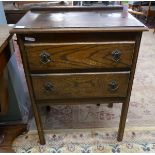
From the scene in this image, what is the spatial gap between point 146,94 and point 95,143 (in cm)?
74

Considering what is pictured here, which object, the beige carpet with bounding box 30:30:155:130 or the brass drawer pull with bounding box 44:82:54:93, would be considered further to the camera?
the beige carpet with bounding box 30:30:155:130

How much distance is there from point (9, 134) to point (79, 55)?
809mm

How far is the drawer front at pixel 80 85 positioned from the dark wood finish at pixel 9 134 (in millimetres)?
427

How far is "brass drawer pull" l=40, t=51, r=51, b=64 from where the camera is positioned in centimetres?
94

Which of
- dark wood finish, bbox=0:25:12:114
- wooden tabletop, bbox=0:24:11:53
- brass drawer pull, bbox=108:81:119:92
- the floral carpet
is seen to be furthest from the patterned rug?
wooden tabletop, bbox=0:24:11:53

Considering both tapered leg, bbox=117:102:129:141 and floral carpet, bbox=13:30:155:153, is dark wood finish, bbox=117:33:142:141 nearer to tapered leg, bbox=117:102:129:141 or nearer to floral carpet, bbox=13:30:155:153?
tapered leg, bbox=117:102:129:141

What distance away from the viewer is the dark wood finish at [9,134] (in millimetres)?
1280

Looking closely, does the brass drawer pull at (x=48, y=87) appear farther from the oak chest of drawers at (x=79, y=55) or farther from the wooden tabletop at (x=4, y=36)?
the wooden tabletop at (x=4, y=36)

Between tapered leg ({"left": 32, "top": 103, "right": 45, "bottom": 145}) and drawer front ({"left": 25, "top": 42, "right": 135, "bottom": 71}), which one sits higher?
drawer front ({"left": 25, "top": 42, "right": 135, "bottom": 71})

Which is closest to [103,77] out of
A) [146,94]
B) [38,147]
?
[38,147]

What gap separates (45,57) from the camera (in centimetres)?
94

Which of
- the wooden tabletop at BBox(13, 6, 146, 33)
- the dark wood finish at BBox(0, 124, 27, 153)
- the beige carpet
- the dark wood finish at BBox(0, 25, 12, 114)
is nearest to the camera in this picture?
the wooden tabletop at BBox(13, 6, 146, 33)

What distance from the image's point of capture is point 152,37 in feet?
10.2

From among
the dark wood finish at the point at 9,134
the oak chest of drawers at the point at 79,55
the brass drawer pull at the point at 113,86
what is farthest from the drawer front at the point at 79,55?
the dark wood finish at the point at 9,134
